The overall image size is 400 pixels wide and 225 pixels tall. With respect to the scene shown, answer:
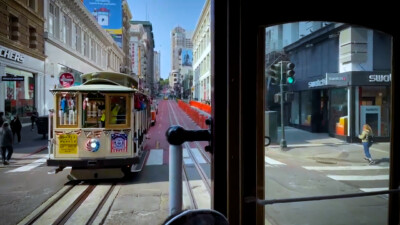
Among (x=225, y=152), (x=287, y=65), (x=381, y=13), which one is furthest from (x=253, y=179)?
(x=381, y=13)

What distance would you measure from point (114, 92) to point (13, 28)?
17.7 m

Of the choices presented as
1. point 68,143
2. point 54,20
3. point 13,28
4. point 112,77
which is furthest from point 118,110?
point 54,20

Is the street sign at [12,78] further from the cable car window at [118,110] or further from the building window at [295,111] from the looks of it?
the building window at [295,111]

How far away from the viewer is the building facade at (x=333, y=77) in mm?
2449

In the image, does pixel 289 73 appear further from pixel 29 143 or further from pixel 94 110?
pixel 29 143

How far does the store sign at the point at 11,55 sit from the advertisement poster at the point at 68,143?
1472 centimetres

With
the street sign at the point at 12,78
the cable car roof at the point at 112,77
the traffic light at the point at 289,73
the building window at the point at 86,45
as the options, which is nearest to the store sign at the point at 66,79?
the cable car roof at the point at 112,77

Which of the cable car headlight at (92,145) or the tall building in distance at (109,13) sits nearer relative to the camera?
the cable car headlight at (92,145)

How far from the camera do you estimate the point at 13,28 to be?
72.2ft

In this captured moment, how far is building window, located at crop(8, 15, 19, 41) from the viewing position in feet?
71.5

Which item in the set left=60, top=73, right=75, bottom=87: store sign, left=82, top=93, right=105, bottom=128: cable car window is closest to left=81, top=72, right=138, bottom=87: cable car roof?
left=60, top=73, right=75, bottom=87: store sign

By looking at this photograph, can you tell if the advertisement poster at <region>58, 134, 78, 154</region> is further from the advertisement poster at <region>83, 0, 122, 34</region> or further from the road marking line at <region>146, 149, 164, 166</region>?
the advertisement poster at <region>83, 0, 122, 34</region>

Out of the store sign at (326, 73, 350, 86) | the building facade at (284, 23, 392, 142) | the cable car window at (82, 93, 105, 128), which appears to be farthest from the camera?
the cable car window at (82, 93, 105, 128)

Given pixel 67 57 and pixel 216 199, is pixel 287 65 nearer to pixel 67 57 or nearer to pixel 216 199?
pixel 216 199
